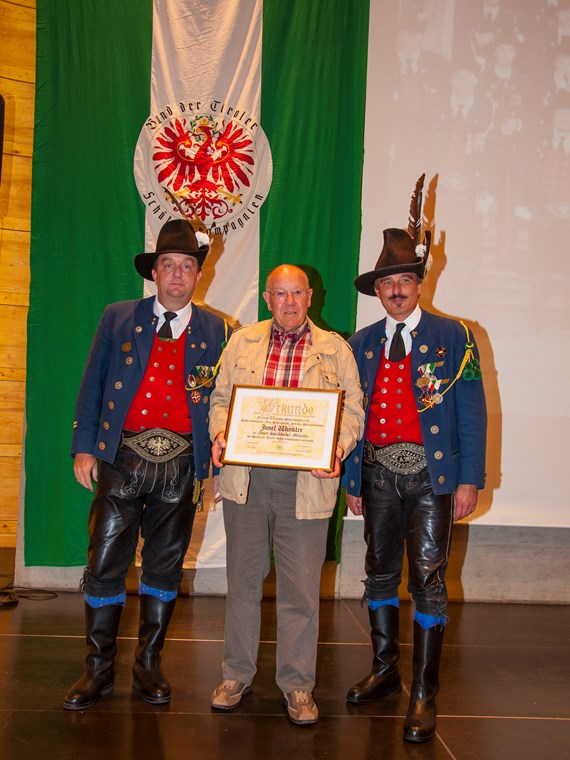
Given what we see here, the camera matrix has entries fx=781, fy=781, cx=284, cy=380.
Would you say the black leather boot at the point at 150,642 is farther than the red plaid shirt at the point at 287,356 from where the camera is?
Yes

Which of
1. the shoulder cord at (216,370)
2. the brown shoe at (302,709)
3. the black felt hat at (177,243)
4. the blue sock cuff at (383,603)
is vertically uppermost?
the black felt hat at (177,243)

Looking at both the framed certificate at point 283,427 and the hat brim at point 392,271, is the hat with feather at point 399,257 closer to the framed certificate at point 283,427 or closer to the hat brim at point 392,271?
the hat brim at point 392,271

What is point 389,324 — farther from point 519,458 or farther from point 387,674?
point 519,458

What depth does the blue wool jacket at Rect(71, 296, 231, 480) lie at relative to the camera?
3.02m

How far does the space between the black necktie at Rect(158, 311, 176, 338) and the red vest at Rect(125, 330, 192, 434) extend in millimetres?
67

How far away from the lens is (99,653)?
10.00 feet

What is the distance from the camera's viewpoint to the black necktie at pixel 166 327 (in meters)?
3.10

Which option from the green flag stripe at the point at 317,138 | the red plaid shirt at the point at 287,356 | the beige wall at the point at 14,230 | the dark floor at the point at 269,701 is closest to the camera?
the dark floor at the point at 269,701

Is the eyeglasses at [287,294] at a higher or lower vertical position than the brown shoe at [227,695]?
higher

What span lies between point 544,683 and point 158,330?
93.0 inches

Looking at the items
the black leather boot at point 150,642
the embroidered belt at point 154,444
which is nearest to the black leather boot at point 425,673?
the black leather boot at point 150,642

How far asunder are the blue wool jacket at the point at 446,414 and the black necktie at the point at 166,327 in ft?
2.56

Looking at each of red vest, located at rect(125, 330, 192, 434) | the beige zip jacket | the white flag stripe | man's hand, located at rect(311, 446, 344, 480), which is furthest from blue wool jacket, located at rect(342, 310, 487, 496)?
the white flag stripe

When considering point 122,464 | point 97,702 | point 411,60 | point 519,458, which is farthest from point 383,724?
point 411,60
